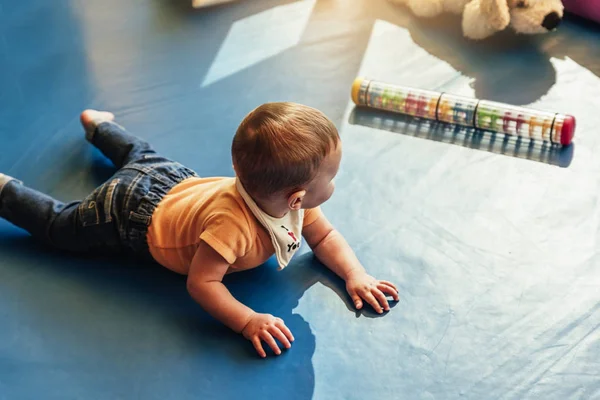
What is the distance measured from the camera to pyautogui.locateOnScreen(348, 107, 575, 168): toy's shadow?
1582 mm

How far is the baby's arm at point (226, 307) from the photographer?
1192 mm

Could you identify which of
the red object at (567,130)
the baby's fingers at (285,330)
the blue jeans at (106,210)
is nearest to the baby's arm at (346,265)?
the baby's fingers at (285,330)

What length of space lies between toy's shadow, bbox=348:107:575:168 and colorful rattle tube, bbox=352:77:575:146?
0.04ft

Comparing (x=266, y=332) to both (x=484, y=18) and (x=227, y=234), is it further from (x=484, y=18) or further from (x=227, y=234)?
(x=484, y=18)

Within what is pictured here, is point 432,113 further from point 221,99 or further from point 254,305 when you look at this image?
point 254,305

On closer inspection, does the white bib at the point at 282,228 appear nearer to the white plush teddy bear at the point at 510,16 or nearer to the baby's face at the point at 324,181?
the baby's face at the point at 324,181

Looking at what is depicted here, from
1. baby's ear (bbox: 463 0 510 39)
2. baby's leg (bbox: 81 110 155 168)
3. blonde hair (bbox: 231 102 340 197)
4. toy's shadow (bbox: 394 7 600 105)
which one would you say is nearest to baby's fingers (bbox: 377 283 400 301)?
blonde hair (bbox: 231 102 340 197)

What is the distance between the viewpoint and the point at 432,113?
1.68 meters

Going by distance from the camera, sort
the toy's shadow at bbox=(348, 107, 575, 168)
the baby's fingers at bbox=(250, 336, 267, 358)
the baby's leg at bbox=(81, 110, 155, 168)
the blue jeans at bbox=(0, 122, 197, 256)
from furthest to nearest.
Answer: the toy's shadow at bbox=(348, 107, 575, 168)
the baby's leg at bbox=(81, 110, 155, 168)
the blue jeans at bbox=(0, 122, 197, 256)
the baby's fingers at bbox=(250, 336, 267, 358)

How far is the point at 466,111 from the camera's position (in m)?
1.65

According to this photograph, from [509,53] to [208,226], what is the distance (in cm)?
104

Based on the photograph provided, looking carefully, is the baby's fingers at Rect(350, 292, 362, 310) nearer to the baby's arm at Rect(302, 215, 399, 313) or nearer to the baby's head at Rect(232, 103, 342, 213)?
the baby's arm at Rect(302, 215, 399, 313)

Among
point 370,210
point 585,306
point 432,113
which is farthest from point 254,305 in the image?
point 432,113

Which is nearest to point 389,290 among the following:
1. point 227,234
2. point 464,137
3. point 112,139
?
point 227,234
